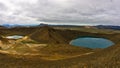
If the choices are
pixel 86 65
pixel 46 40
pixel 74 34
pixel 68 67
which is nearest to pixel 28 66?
pixel 68 67

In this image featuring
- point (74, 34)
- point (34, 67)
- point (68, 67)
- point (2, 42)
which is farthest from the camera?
point (74, 34)

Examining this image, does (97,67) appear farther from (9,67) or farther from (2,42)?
(2,42)

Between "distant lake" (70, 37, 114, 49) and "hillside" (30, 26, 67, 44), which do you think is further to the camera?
"hillside" (30, 26, 67, 44)

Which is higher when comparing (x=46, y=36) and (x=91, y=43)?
(x=46, y=36)

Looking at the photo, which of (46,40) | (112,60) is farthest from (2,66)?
(46,40)

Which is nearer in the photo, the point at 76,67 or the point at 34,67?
the point at 76,67

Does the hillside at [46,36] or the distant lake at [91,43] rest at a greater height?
the hillside at [46,36]

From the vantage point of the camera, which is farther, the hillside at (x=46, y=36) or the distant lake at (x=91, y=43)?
the hillside at (x=46, y=36)

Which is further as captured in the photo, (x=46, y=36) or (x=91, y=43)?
(x=46, y=36)

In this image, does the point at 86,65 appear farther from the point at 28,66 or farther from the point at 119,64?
the point at 28,66

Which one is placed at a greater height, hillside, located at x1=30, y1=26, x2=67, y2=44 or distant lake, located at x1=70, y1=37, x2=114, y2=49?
hillside, located at x1=30, y1=26, x2=67, y2=44

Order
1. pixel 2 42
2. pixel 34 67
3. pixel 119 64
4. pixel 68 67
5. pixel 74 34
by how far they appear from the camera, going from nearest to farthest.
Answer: pixel 119 64 < pixel 68 67 < pixel 34 67 < pixel 2 42 < pixel 74 34
